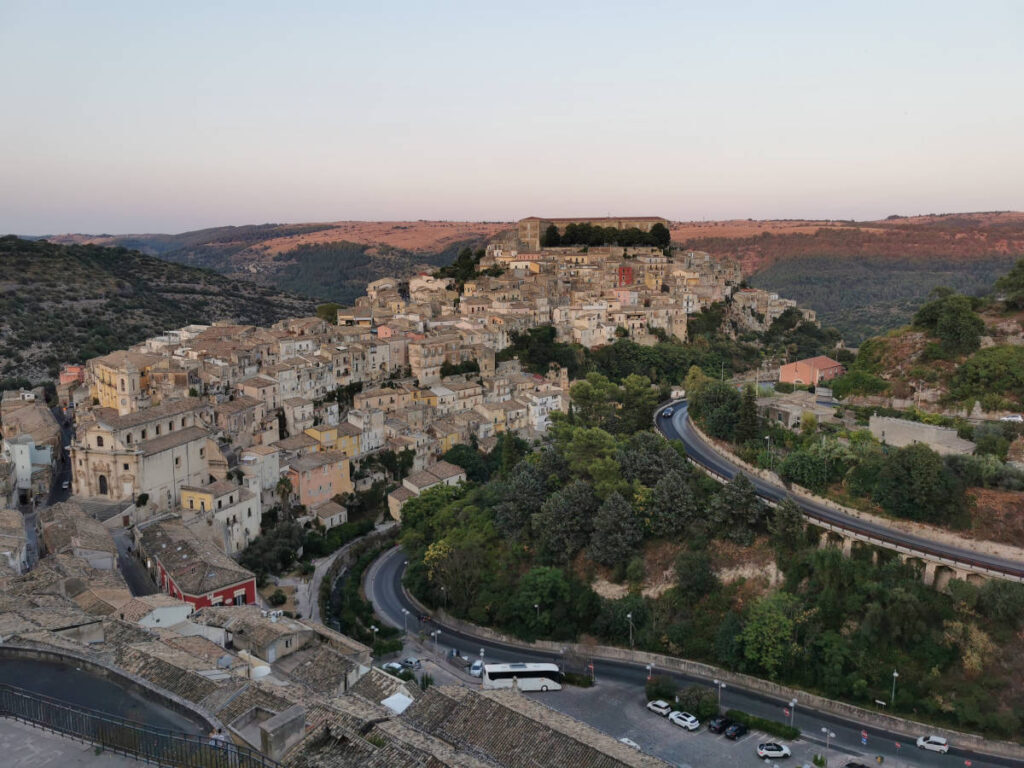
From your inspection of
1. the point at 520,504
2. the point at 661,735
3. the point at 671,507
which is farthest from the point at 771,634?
the point at 520,504

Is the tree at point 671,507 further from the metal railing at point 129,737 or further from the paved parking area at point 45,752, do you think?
the paved parking area at point 45,752

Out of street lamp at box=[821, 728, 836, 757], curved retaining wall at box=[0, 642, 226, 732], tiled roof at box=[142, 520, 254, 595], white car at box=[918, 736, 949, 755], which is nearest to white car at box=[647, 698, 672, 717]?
street lamp at box=[821, 728, 836, 757]

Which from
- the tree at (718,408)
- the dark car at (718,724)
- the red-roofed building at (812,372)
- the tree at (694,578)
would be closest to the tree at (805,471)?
the tree at (718,408)

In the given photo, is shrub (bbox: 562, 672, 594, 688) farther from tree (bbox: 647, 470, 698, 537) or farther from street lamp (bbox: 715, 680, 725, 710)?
tree (bbox: 647, 470, 698, 537)

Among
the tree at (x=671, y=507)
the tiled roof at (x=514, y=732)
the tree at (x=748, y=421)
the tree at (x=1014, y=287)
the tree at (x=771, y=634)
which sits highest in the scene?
the tree at (x=1014, y=287)

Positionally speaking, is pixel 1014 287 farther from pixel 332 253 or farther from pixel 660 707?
pixel 332 253

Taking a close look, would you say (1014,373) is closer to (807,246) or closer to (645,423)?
(645,423)
